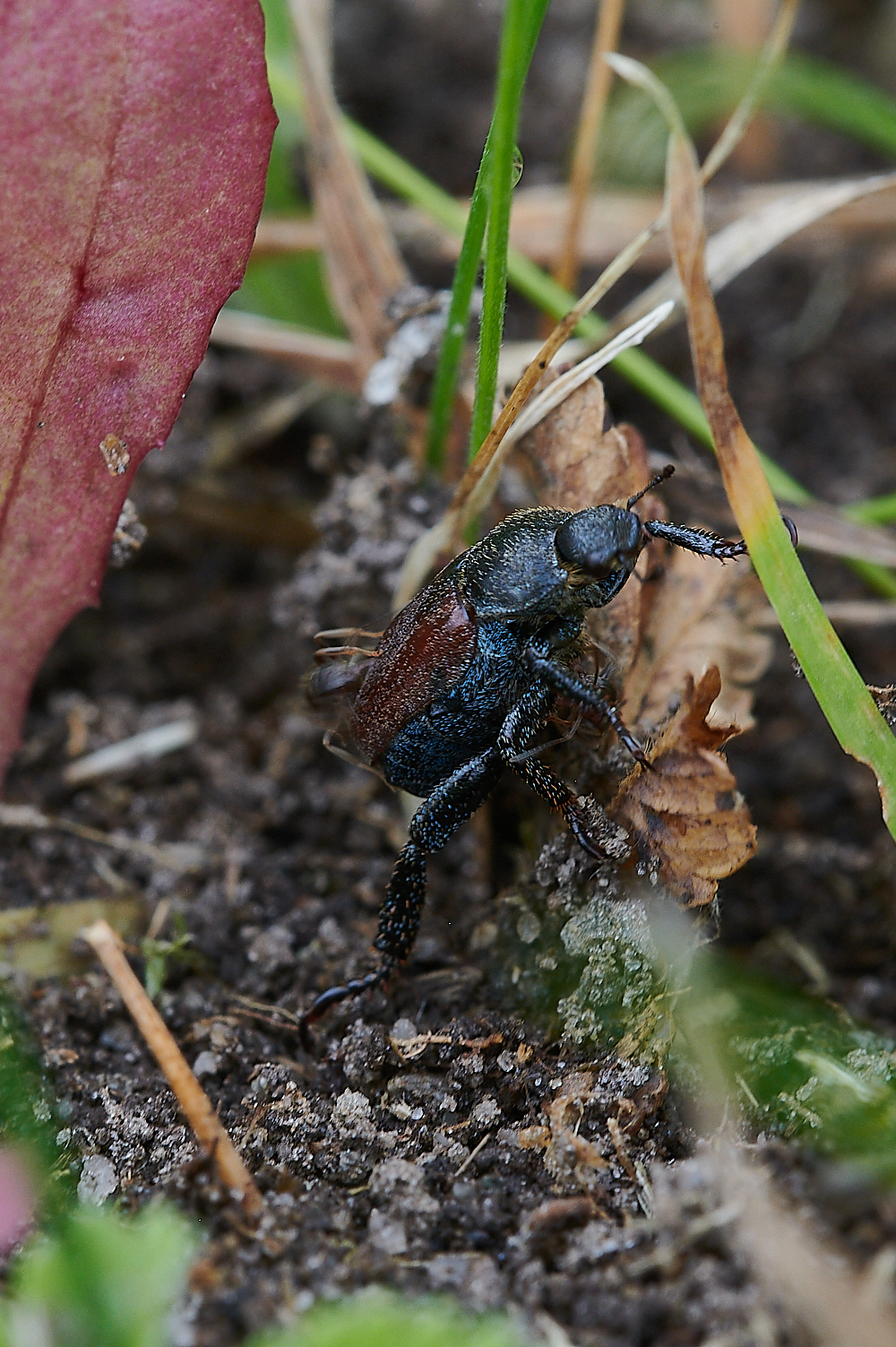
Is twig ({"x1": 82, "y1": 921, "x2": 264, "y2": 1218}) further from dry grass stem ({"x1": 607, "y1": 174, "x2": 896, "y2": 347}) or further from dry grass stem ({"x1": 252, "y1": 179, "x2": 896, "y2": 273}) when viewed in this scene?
dry grass stem ({"x1": 252, "y1": 179, "x2": 896, "y2": 273})

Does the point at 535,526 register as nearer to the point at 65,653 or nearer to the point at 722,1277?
the point at 722,1277

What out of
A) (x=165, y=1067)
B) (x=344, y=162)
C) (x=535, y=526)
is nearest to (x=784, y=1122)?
(x=165, y=1067)

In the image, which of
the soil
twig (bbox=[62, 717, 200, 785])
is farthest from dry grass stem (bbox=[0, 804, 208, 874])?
twig (bbox=[62, 717, 200, 785])

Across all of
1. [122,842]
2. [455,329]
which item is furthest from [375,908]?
[455,329]

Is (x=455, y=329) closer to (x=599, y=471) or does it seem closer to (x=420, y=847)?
(x=599, y=471)

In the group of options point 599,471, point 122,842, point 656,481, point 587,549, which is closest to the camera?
point 587,549

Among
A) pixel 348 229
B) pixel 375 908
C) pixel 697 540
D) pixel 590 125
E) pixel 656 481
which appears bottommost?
pixel 375 908

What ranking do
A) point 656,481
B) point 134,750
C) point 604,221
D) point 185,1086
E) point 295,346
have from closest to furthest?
point 185,1086, point 656,481, point 134,750, point 295,346, point 604,221
